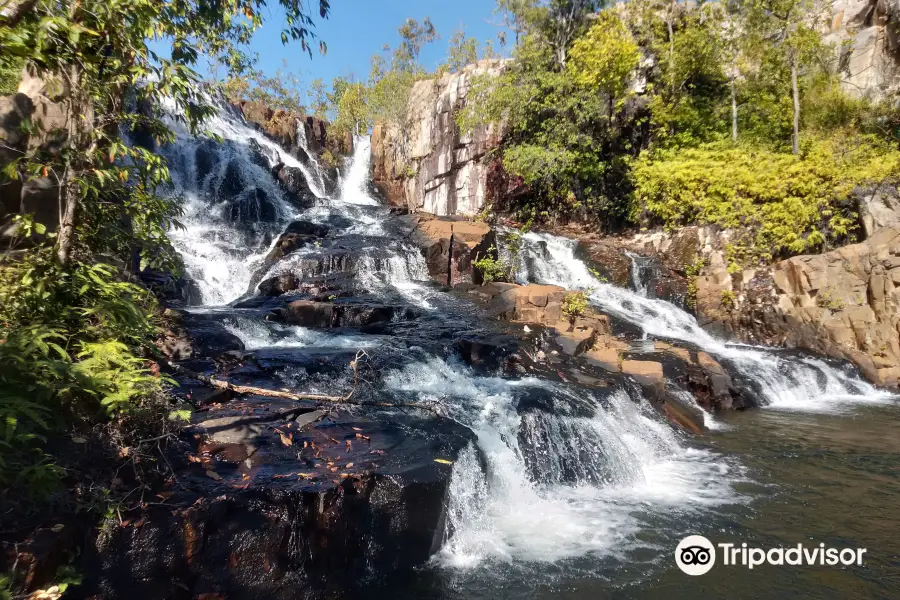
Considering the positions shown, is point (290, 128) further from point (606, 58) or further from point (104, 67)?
point (104, 67)

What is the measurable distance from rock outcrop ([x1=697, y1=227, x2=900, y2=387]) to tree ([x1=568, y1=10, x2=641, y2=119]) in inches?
391

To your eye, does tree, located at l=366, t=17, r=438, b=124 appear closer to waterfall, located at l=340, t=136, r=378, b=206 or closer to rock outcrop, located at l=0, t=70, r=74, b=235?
waterfall, located at l=340, t=136, r=378, b=206

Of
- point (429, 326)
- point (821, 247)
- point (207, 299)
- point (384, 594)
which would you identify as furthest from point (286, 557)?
point (821, 247)

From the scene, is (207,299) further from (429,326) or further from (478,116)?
(478,116)

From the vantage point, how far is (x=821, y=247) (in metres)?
Answer: 13.4

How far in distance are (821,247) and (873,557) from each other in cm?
1149

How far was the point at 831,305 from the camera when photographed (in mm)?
11594

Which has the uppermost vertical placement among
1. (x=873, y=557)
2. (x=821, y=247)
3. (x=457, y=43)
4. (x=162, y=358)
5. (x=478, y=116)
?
(x=457, y=43)

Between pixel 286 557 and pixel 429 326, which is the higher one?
pixel 429 326

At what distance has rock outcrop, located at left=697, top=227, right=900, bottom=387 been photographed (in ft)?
36.0

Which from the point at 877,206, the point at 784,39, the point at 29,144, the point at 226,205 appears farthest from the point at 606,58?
the point at 29,144

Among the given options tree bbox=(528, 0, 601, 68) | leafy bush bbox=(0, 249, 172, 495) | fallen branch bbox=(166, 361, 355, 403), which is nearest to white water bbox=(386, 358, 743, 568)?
fallen branch bbox=(166, 361, 355, 403)

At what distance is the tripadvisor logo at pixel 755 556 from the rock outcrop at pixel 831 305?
27.2 ft

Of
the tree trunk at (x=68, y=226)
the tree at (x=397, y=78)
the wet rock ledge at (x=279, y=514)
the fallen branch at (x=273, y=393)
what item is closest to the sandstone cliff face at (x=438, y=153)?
the tree at (x=397, y=78)
